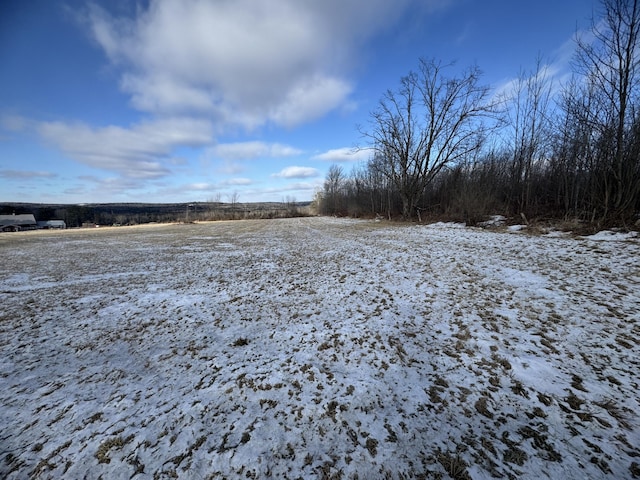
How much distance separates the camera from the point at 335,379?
3.30m

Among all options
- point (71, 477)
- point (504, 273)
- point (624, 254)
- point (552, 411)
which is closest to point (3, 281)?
point (71, 477)

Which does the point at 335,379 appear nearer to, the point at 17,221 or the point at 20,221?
the point at 20,221

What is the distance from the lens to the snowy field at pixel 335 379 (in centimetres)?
227

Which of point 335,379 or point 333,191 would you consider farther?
point 333,191

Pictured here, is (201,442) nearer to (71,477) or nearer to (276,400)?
(276,400)

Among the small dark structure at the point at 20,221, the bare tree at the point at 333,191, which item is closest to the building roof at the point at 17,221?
the small dark structure at the point at 20,221

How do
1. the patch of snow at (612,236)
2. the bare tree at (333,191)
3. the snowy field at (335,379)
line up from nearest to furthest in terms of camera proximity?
the snowy field at (335,379) < the patch of snow at (612,236) < the bare tree at (333,191)

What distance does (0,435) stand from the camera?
8.39 ft

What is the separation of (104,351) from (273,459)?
12.0 ft

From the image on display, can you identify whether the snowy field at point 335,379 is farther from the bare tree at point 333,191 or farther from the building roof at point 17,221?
the building roof at point 17,221

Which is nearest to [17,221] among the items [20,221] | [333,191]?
[20,221]

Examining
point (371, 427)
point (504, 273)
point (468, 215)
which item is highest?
point (468, 215)

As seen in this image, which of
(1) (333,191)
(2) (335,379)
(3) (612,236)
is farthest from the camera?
(1) (333,191)

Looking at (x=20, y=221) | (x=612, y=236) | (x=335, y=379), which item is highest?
(x=20, y=221)
